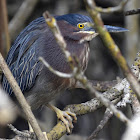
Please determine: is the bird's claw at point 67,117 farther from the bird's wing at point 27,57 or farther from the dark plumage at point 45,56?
the bird's wing at point 27,57

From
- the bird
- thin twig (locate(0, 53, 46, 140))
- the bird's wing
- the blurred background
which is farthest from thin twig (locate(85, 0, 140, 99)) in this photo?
the blurred background

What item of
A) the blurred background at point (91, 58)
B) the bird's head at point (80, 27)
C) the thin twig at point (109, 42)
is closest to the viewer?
the thin twig at point (109, 42)

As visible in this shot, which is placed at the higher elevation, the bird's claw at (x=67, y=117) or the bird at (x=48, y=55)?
Result: the bird at (x=48, y=55)

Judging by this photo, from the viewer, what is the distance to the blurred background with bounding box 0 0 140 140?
3414 millimetres

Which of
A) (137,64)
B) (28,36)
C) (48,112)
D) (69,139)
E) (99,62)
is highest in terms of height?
(28,36)

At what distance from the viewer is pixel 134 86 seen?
3.31 feet

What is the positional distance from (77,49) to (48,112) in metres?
1.60

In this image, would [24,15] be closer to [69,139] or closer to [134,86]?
[69,139]

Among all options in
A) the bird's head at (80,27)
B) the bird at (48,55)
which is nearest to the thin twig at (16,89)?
the bird at (48,55)

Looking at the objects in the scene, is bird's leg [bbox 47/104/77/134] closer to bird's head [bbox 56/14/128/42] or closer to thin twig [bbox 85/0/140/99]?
bird's head [bbox 56/14/128/42]

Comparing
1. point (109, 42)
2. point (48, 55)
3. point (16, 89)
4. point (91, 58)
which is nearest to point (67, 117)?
point (48, 55)

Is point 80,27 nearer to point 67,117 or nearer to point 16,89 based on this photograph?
point 67,117

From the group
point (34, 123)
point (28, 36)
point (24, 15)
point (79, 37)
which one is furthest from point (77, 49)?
point (24, 15)

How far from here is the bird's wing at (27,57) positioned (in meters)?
2.16
